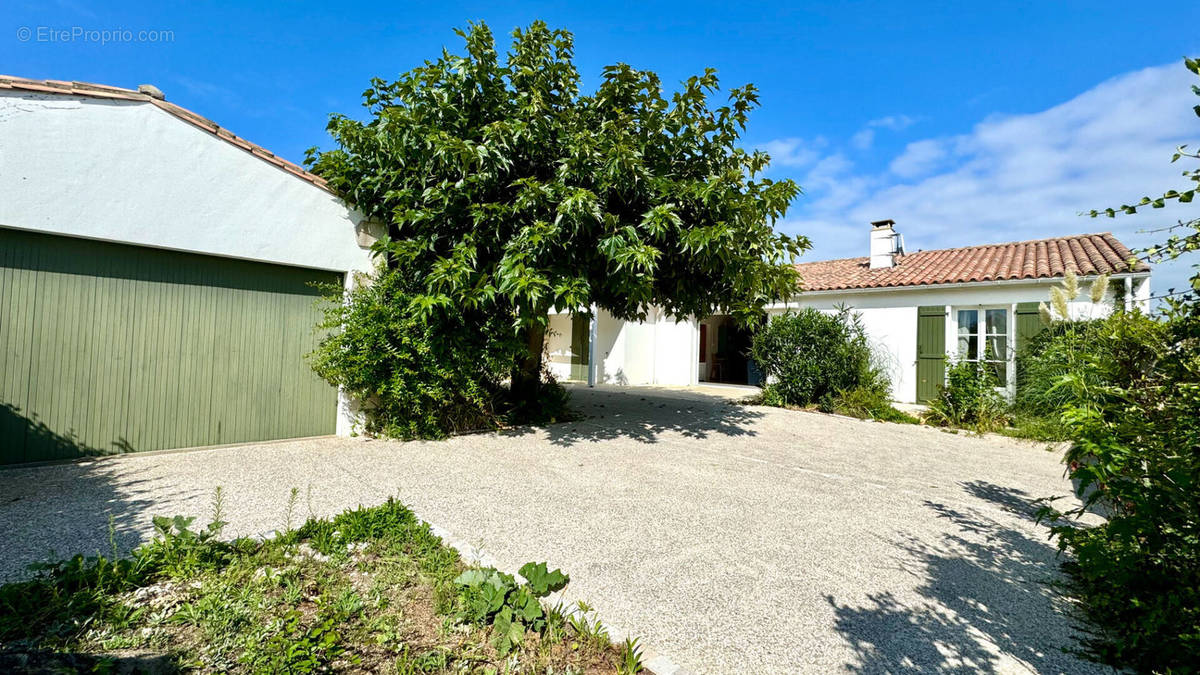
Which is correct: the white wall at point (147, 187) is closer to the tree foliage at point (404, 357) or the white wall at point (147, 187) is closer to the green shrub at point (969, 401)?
the tree foliage at point (404, 357)

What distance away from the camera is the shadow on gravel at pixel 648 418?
7746mm

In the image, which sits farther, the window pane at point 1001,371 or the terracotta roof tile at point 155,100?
the window pane at point 1001,371

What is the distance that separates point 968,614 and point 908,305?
10.3m

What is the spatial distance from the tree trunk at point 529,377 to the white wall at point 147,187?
325cm

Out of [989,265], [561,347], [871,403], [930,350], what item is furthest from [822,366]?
[561,347]

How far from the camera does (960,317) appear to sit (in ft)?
35.9

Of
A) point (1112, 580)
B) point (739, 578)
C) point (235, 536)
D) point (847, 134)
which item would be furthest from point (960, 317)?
point (235, 536)

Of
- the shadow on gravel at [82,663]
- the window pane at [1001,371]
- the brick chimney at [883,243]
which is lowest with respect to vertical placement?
the shadow on gravel at [82,663]

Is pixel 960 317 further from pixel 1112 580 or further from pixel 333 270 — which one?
pixel 333 270

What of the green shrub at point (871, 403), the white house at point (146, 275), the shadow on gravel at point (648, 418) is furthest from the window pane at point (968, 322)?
the white house at point (146, 275)

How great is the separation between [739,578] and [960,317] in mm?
10601

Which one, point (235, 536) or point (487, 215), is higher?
point (487, 215)

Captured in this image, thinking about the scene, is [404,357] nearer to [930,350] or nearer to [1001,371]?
[930,350]

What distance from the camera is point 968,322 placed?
10.8m
